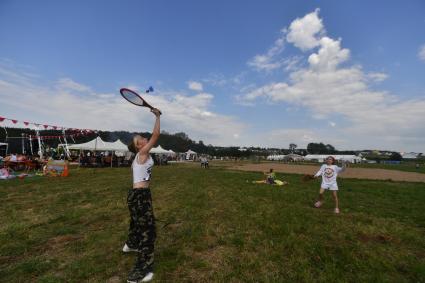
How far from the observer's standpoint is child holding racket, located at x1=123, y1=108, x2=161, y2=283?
4164 millimetres

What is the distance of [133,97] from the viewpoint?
4.40 meters

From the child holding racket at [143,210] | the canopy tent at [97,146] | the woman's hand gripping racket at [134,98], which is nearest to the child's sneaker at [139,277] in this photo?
the child holding racket at [143,210]

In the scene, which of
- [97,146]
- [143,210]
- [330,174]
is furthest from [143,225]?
[97,146]

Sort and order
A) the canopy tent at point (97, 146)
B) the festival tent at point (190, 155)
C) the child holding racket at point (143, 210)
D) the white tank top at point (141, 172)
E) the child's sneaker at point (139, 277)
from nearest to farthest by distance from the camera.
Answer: the child's sneaker at point (139, 277)
the child holding racket at point (143, 210)
the white tank top at point (141, 172)
the canopy tent at point (97, 146)
the festival tent at point (190, 155)

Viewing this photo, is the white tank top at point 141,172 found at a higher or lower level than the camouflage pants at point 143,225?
higher

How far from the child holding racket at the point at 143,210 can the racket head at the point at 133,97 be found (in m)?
0.21

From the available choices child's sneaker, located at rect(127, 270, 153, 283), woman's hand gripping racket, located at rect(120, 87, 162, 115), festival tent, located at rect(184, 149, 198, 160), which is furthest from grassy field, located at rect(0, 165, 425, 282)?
festival tent, located at rect(184, 149, 198, 160)

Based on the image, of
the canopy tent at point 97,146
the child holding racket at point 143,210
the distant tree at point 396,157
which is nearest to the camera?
the child holding racket at point 143,210

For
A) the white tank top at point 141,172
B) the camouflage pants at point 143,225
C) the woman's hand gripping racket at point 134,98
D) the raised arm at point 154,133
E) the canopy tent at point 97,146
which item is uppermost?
the canopy tent at point 97,146

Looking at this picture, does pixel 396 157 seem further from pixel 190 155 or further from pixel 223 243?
pixel 223 243

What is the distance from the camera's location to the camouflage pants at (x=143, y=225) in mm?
4188

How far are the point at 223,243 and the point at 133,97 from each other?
348 cm

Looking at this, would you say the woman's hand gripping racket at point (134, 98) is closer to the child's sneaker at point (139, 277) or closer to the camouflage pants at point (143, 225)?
the camouflage pants at point (143, 225)

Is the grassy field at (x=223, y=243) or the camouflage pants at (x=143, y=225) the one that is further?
the grassy field at (x=223, y=243)
